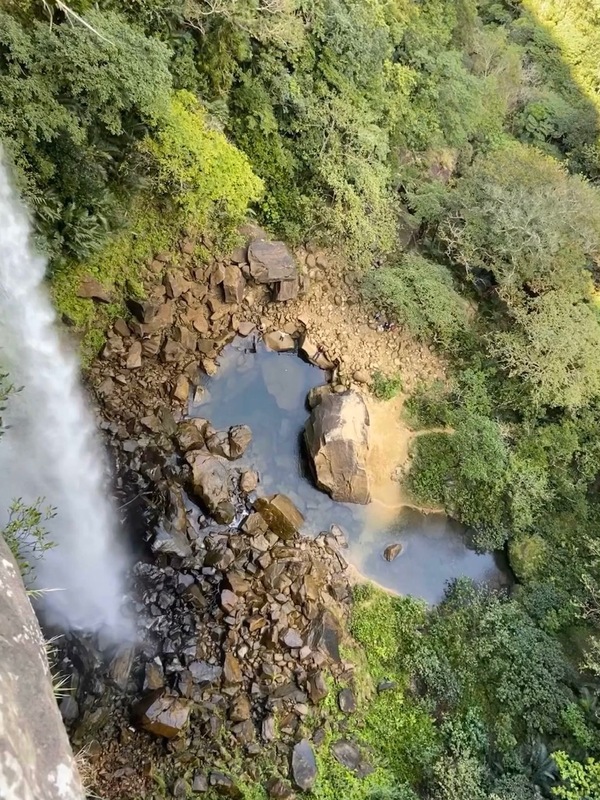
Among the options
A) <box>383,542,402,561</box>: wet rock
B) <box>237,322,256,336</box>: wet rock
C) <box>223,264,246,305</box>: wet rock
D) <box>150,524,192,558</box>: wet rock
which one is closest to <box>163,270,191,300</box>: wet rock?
<box>223,264,246,305</box>: wet rock

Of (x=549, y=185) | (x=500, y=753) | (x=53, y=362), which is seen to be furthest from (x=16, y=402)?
(x=549, y=185)

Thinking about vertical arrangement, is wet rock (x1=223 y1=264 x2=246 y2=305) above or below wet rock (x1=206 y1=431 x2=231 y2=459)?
above

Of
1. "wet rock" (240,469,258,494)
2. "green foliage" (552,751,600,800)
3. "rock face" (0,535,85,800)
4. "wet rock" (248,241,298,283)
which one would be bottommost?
"wet rock" (240,469,258,494)

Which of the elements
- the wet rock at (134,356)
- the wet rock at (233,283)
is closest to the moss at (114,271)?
the wet rock at (134,356)

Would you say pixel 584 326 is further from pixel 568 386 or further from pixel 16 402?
pixel 16 402

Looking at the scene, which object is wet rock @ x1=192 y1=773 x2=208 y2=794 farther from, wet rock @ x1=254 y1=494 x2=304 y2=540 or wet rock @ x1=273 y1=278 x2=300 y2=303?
wet rock @ x1=273 y1=278 x2=300 y2=303
